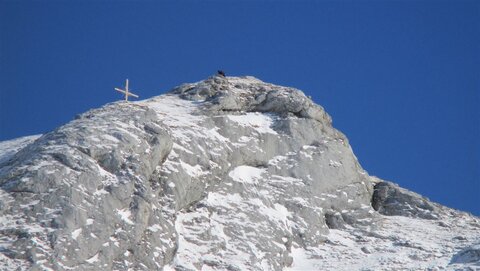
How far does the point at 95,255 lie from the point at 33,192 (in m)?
4.48

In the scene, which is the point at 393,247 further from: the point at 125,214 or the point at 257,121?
the point at 125,214

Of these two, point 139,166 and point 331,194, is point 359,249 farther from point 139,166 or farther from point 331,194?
point 139,166

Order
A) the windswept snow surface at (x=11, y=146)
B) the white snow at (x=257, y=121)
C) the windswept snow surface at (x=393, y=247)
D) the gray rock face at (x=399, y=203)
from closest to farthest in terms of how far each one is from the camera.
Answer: the windswept snow surface at (x=393, y=247) < the windswept snow surface at (x=11, y=146) < the white snow at (x=257, y=121) < the gray rock face at (x=399, y=203)

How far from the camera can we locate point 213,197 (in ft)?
149

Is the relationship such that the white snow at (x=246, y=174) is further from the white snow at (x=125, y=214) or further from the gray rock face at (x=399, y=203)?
the white snow at (x=125, y=214)

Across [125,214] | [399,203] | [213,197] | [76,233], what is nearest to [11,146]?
[213,197]

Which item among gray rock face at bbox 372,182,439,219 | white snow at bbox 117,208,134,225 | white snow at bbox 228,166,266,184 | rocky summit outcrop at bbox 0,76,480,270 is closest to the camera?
rocky summit outcrop at bbox 0,76,480,270

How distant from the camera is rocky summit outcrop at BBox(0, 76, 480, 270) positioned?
3688cm

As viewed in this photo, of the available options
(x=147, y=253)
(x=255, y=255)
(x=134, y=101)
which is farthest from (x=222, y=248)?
(x=134, y=101)

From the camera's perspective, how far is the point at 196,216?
4319 cm

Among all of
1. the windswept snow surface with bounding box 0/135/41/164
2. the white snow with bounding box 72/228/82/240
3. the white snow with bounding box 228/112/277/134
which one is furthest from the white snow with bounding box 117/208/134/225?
the white snow with bounding box 228/112/277/134

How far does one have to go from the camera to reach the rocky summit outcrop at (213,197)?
36875 millimetres

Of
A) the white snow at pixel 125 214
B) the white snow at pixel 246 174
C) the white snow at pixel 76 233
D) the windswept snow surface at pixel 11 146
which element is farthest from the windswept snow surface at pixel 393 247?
the windswept snow surface at pixel 11 146

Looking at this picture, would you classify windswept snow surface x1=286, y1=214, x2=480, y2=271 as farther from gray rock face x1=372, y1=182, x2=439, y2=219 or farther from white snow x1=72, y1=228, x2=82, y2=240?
white snow x1=72, y1=228, x2=82, y2=240
